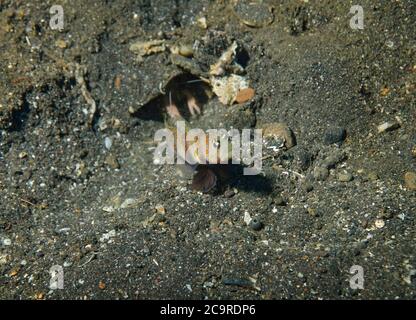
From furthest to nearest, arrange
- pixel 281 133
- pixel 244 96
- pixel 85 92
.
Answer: pixel 85 92
pixel 244 96
pixel 281 133

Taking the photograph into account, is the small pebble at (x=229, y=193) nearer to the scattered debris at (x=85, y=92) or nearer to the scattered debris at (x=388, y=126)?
the scattered debris at (x=388, y=126)

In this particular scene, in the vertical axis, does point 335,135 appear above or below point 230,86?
below

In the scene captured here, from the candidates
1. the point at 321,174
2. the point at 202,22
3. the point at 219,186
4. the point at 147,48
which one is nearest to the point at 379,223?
the point at 321,174

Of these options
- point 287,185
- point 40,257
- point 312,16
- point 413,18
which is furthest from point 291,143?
point 40,257

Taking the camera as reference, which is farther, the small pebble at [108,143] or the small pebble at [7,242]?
the small pebble at [108,143]

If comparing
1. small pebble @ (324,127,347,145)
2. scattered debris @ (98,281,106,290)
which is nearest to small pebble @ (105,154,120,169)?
scattered debris @ (98,281,106,290)

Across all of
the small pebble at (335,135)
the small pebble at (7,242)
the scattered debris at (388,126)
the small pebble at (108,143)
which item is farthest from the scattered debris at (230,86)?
the small pebble at (7,242)

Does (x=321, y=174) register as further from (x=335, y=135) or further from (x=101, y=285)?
(x=101, y=285)

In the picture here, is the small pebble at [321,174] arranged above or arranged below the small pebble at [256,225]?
above

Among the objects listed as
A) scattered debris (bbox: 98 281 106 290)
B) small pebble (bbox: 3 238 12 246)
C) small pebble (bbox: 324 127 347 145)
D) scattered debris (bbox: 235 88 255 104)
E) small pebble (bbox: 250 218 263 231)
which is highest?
scattered debris (bbox: 235 88 255 104)

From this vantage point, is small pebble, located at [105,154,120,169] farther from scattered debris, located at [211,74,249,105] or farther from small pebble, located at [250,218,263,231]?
small pebble, located at [250,218,263,231]
